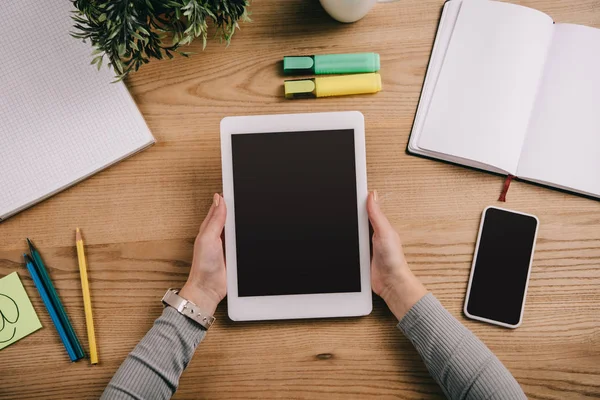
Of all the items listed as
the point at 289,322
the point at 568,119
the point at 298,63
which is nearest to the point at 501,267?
the point at 568,119

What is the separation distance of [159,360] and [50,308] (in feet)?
0.77

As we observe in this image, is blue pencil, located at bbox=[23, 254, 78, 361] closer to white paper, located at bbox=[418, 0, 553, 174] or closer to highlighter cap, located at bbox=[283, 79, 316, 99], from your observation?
highlighter cap, located at bbox=[283, 79, 316, 99]

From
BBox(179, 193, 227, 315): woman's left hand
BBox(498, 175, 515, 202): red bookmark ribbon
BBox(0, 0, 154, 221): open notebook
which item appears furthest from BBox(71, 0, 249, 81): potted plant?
BBox(498, 175, 515, 202): red bookmark ribbon

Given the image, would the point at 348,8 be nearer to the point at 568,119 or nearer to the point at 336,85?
the point at 336,85

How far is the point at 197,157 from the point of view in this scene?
837 millimetres

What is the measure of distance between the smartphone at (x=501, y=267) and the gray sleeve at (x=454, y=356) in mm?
70

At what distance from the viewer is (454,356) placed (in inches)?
29.1

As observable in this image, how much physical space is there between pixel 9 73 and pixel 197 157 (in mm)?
364

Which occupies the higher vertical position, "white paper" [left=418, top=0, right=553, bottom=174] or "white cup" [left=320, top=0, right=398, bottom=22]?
"white cup" [left=320, top=0, right=398, bottom=22]

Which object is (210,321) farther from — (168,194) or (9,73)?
(9,73)

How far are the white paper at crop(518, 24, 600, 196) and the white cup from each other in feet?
1.16

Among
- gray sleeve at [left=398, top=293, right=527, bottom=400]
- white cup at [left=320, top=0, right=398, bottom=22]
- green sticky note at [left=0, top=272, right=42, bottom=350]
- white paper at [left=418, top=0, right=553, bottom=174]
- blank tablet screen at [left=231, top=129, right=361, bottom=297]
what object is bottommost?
gray sleeve at [left=398, top=293, right=527, bottom=400]

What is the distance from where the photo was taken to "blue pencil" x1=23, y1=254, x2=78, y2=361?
0.80m

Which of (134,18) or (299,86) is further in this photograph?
(299,86)
